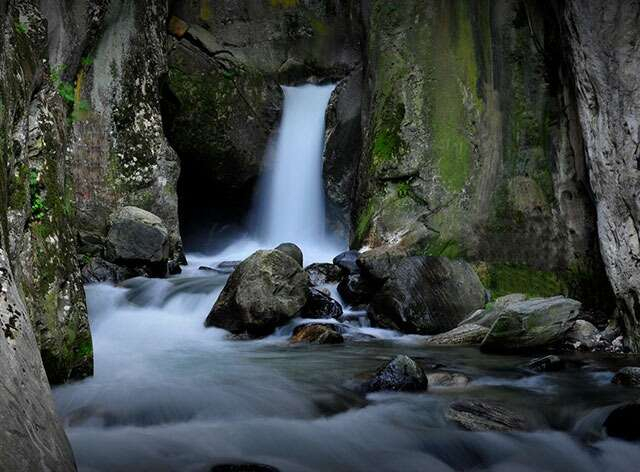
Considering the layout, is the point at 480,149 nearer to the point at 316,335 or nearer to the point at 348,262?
the point at 348,262

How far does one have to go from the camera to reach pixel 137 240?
9.24 meters

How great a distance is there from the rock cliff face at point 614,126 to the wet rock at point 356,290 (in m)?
3.01

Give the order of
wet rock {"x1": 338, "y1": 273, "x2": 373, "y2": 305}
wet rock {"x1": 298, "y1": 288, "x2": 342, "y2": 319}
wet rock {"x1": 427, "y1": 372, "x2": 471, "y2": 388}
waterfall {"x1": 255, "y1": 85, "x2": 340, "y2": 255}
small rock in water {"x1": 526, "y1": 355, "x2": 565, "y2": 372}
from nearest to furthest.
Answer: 1. wet rock {"x1": 427, "y1": 372, "x2": 471, "y2": 388}
2. small rock in water {"x1": 526, "y1": 355, "x2": 565, "y2": 372}
3. wet rock {"x1": 298, "y1": 288, "x2": 342, "y2": 319}
4. wet rock {"x1": 338, "y1": 273, "x2": 373, "y2": 305}
5. waterfall {"x1": 255, "y1": 85, "x2": 340, "y2": 255}

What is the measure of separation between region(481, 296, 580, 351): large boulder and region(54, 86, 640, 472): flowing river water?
0.30m

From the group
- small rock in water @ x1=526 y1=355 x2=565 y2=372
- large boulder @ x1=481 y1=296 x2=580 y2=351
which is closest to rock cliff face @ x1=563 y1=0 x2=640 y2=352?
large boulder @ x1=481 y1=296 x2=580 y2=351

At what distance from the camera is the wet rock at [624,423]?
3.86 m

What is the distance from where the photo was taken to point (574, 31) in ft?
25.4

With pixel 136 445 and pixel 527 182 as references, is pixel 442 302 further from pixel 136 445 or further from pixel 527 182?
pixel 136 445

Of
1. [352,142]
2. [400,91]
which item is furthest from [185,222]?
[400,91]

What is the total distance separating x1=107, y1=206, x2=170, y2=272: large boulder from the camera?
9152 mm

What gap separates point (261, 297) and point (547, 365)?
3202mm

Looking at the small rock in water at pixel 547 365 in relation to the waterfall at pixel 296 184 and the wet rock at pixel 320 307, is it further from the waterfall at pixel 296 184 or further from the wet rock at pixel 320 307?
the waterfall at pixel 296 184

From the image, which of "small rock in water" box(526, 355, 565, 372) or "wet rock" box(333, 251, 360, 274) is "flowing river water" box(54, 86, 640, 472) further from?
"wet rock" box(333, 251, 360, 274)

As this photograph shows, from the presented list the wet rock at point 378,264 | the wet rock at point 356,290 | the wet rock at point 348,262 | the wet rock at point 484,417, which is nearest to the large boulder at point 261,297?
the wet rock at point 356,290
